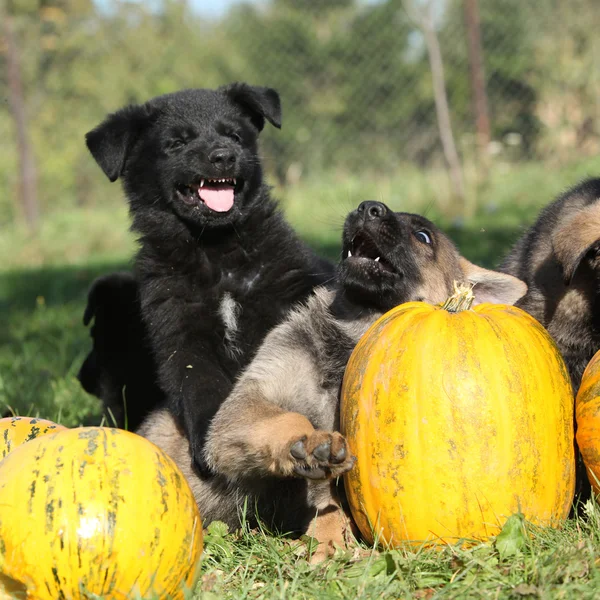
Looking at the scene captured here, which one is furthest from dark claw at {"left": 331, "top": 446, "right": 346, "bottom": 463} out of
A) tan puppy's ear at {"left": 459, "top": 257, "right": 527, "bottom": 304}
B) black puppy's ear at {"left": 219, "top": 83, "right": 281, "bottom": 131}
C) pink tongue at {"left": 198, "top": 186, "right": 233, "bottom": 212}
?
black puppy's ear at {"left": 219, "top": 83, "right": 281, "bottom": 131}

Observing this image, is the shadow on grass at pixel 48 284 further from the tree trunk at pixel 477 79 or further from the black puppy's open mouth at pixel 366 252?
the black puppy's open mouth at pixel 366 252

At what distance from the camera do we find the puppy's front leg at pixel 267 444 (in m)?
2.61

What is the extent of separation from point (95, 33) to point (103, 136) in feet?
41.3

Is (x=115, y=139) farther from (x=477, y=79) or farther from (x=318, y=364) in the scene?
(x=477, y=79)

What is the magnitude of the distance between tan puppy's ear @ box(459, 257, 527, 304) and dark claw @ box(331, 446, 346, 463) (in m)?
1.06

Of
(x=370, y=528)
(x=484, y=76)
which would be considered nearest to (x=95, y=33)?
(x=484, y=76)

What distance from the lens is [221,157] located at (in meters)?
4.05

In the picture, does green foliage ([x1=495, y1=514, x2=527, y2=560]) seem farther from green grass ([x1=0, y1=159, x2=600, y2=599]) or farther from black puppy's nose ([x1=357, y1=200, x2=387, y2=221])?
black puppy's nose ([x1=357, y1=200, x2=387, y2=221])

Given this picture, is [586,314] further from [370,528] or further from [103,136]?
[103,136]

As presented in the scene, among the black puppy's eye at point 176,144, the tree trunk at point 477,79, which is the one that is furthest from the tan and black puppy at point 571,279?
the tree trunk at point 477,79

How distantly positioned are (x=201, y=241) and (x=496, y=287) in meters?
1.47

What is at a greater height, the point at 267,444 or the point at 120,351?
the point at 267,444

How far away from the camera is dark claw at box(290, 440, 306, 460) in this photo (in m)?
2.63

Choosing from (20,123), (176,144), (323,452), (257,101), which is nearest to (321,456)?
(323,452)
